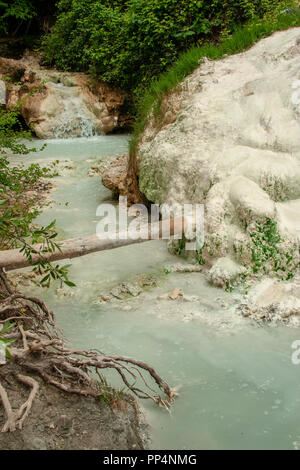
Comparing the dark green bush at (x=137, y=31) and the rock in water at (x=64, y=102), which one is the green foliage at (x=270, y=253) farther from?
the rock in water at (x=64, y=102)

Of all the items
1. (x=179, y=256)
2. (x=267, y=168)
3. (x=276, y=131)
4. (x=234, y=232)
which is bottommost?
(x=179, y=256)

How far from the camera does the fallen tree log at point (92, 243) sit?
3.48 m

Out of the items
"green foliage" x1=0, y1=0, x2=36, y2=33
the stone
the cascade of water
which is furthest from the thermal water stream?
"green foliage" x1=0, y1=0, x2=36, y2=33

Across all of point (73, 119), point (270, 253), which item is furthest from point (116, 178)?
point (73, 119)

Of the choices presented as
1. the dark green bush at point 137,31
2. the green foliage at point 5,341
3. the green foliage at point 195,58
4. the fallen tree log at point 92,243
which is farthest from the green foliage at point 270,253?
the dark green bush at point 137,31

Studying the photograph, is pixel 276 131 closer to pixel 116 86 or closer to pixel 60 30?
pixel 116 86

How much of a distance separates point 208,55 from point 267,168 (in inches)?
96.7

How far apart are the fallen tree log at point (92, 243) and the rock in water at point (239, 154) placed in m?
0.39

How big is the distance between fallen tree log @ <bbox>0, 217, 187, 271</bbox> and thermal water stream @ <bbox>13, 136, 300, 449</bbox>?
420 millimetres

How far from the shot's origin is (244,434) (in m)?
2.41

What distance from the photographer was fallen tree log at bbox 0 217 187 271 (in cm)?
348

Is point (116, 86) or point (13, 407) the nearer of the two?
point (13, 407)

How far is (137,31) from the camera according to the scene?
384 inches

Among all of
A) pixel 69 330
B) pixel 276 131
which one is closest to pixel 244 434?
pixel 69 330
